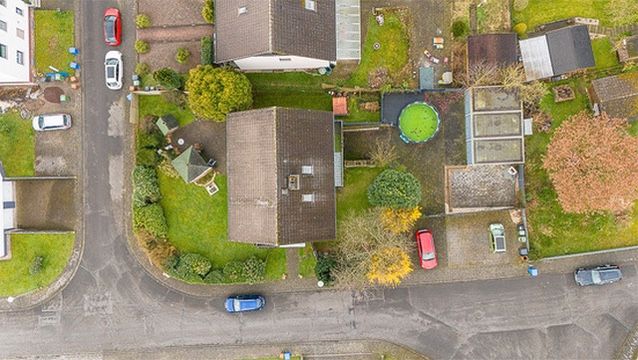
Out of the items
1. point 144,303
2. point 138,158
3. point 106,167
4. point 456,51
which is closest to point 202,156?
→ point 138,158

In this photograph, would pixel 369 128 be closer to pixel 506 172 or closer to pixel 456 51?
pixel 456 51

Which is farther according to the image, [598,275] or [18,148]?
[18,148]

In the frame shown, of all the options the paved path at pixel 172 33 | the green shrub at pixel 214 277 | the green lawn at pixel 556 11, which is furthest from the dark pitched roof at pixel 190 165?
the green lawn at pixel 556 11

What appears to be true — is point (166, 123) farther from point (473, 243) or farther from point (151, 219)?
point (473, 243)

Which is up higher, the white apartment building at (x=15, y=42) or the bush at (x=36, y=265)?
the white apartment building at (x=15, y=42)

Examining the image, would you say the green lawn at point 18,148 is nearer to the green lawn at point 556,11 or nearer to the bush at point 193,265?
the bush at point 193,265

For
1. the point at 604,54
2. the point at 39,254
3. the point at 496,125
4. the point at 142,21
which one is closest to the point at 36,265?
the point at 39,254
